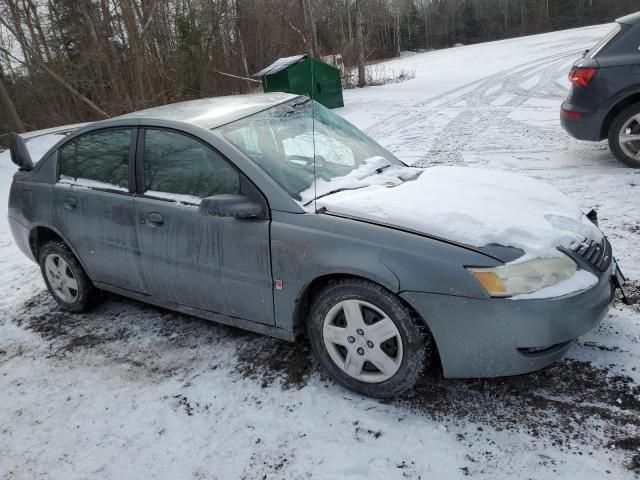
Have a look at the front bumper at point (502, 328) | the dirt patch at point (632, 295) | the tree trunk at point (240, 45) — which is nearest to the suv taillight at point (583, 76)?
the dirt patch at point (632, 295)

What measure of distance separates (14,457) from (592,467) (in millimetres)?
2802

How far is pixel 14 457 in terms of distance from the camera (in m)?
2.65

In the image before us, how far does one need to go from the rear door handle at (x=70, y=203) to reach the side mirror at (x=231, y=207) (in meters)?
1.46

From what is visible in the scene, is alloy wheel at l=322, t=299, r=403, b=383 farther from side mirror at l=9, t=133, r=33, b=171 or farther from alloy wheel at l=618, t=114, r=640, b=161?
alloy wheel at l=618, t=114, r=640, b=161

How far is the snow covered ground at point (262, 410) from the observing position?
231 cm

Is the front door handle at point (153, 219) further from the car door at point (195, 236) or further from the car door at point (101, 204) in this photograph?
the car door at point (101, 204)

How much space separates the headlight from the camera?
91.6 inches

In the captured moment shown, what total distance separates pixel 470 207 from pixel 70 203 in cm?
282

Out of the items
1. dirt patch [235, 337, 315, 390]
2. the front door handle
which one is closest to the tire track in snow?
dirt patch [235, 337, 315, 390]

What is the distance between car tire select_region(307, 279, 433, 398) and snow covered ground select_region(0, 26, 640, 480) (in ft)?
0.47

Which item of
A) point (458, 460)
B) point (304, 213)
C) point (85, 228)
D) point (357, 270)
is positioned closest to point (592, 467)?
point (458, 460)

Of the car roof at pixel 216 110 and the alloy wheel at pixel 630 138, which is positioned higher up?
the car roof at pixel 216 110

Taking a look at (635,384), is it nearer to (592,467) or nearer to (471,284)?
(592,467)

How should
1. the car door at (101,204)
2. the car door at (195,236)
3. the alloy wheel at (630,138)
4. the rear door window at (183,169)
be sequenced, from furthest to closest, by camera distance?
the alloy wheel at (630,138)
the car door at (101,204)
the rear door window at (183,169)
the car door at (195,236)
